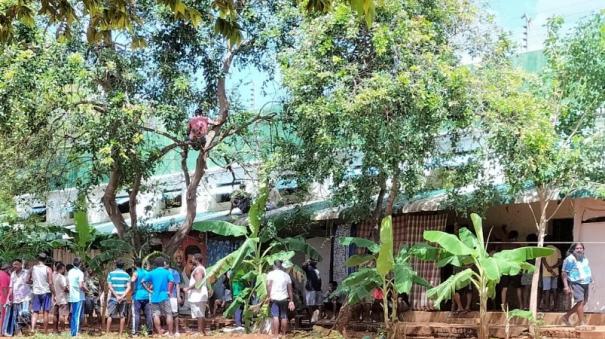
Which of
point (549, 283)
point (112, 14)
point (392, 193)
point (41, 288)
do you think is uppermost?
point (112, 14)

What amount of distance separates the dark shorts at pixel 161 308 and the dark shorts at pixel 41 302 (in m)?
2.59

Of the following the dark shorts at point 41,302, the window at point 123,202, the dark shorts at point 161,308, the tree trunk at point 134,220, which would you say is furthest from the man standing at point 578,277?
the window at point 123,202

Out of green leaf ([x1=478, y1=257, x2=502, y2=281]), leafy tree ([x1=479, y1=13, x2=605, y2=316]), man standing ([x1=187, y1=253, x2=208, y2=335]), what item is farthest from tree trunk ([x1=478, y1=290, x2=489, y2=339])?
man standing ([x1=187, y1=253, x2=208, y2=335])

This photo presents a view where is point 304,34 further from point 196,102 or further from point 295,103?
point 196,102

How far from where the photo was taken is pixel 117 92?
1570 centimetres

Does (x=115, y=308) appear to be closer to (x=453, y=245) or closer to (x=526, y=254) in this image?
(x=453, y=245)

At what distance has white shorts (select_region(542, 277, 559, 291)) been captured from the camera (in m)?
16.2

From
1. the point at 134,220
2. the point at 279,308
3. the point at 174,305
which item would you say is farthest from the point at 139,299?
the point at 134,220

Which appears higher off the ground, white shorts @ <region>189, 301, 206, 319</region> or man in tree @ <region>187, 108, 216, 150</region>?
man in tree @ <region>187, 108, 216, 150</region>

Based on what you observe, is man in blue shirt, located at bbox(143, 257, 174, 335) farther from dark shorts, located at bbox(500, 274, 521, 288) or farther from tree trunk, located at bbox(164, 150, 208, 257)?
dark shorts, located at bbox(500, 274, 521, 288)

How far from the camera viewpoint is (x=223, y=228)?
16125 millimetres

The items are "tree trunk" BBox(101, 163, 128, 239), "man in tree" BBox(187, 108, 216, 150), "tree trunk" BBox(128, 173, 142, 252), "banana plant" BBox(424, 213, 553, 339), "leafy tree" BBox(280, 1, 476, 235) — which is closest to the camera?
"banana plant" BBox(424, 213, 553, 339)

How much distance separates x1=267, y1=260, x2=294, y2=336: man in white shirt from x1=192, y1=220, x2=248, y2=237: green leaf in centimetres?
195

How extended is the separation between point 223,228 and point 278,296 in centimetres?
272
